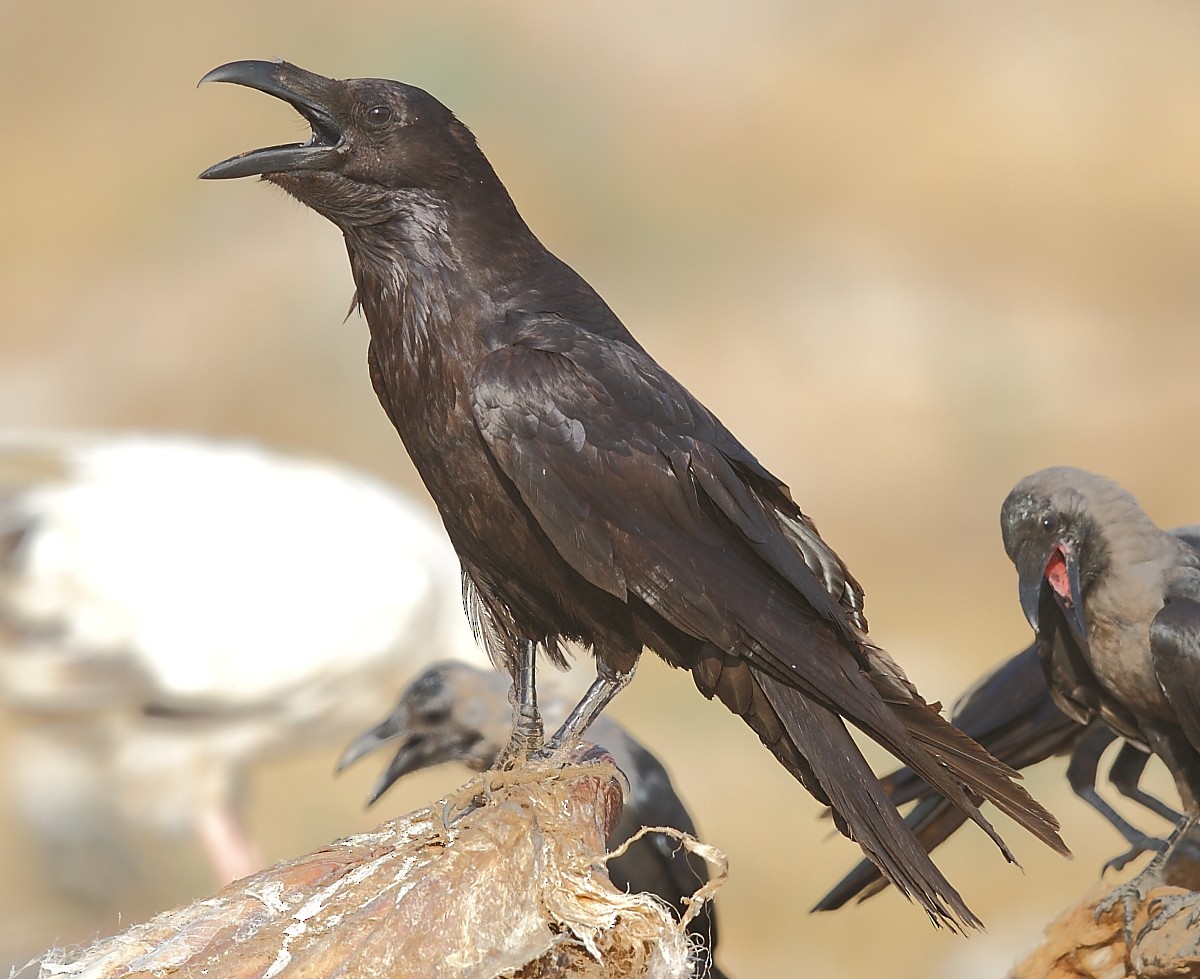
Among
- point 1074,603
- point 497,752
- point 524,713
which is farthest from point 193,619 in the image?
point 1074,603

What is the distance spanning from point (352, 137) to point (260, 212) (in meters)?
7.19

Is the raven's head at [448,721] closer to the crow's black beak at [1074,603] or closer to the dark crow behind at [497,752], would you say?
the dark crow behind at [497,752]

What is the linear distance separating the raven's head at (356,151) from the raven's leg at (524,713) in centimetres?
95

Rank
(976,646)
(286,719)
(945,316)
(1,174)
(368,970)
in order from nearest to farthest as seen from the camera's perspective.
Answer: (368,970) → (286,719) → (976,646) → (945,316) → (1,174)

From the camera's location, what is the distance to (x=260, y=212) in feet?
31.9

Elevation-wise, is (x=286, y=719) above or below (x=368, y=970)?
above

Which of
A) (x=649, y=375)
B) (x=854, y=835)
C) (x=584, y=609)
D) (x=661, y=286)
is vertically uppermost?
(x=661, y=286)

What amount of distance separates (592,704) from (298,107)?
4.24ft

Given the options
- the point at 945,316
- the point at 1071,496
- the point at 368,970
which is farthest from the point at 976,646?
the point at 368,970

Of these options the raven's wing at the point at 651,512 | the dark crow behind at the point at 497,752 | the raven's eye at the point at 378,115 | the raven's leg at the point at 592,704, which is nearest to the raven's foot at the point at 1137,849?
the dark crow behind at the point at 497,752

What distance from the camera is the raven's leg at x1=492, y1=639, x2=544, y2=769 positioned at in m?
3.15

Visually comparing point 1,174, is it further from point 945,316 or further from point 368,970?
point 368,970

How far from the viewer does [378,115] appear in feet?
9.34

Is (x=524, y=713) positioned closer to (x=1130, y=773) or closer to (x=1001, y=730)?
(x=1001, y=730)
